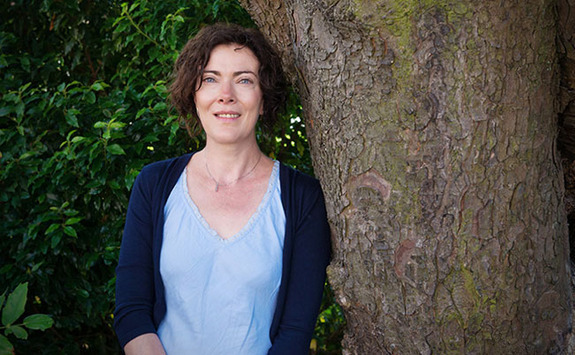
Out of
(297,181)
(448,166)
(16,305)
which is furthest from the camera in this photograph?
(297,181)

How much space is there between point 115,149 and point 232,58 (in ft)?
2.51

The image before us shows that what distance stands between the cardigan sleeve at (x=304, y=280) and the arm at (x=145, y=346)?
1.31 feet

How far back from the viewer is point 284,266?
210 centimetres

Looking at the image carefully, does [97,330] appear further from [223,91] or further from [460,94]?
[460,94]

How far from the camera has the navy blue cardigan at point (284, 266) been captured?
2.09 metres

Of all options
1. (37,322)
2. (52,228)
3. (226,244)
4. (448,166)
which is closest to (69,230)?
(52,228)

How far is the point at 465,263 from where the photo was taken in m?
1.67

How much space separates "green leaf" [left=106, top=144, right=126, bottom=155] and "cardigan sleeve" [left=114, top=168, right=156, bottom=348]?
15.3 inches

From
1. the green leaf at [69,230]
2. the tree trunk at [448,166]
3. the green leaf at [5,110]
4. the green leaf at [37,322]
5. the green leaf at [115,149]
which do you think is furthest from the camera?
the green leaf at [5,110]

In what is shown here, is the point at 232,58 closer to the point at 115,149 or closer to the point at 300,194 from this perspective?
the point at 300,194

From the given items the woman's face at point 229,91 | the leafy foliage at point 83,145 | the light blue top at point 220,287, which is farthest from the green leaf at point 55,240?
the woman's face at point 229,91

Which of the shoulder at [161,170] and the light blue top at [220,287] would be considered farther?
the shoulder at [161,170]

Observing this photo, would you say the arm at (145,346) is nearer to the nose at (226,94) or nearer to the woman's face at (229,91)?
the woman's face at (229,91)

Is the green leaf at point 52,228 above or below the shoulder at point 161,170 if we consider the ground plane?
below
